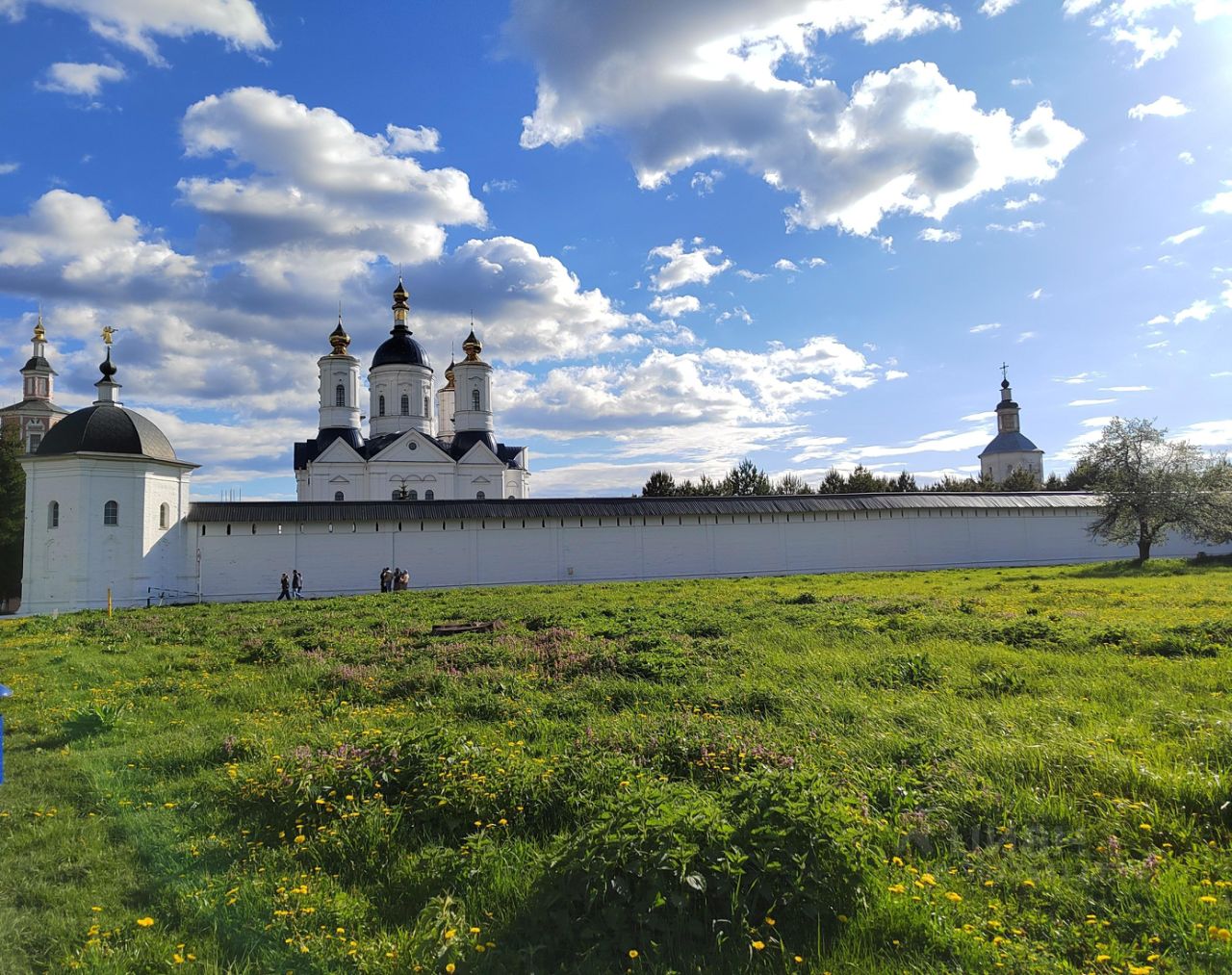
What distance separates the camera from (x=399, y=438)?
42188mm

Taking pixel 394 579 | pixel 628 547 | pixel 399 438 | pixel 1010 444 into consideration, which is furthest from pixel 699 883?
pixel 1010 444

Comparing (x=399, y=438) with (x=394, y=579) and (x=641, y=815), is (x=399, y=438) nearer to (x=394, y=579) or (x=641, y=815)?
(x=394, y=579)

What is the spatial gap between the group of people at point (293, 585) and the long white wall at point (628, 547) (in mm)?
302

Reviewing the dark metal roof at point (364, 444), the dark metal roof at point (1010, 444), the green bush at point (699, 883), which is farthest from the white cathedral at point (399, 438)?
the dark metal roof at point (1010, 444)

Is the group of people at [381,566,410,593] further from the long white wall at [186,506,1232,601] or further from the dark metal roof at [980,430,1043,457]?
the dark metal roof at [980,430,1043,457]

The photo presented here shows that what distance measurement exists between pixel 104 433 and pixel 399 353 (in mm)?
23569

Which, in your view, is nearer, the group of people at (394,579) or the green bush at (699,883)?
the green bush at (699,883)

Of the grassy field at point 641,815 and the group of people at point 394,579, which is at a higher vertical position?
the grassy field at point 641,815

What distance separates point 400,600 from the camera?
19312 mm

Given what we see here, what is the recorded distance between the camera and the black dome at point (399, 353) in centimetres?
4650

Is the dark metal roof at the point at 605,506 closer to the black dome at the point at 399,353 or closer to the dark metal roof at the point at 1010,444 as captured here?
the black dome at the point at 399,353

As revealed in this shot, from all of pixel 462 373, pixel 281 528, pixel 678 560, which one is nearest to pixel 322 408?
pixel 462 373

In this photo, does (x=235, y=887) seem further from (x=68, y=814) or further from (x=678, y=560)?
(x=678, y=560)

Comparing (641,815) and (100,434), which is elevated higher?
(100,434)
